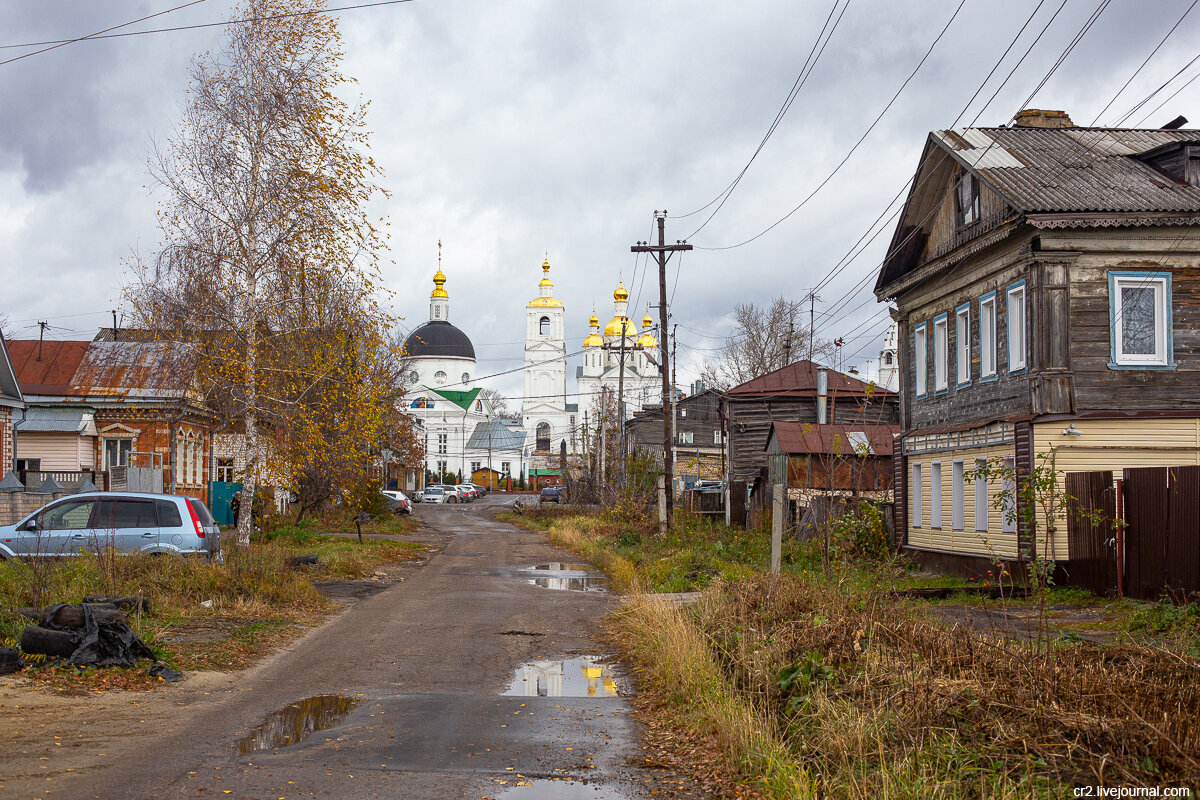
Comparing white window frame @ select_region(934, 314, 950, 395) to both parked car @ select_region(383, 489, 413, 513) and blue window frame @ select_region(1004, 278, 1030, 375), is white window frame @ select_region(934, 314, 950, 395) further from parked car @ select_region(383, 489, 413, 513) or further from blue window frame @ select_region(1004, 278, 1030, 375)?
parked car @ select_region(383, 489, 413, 513)

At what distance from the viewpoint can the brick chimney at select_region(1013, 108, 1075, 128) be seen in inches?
896

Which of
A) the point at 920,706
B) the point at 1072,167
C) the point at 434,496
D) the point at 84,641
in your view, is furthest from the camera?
the point at 434,496

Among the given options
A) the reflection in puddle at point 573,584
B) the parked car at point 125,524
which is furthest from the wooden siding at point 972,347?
the parked car at point 125,524

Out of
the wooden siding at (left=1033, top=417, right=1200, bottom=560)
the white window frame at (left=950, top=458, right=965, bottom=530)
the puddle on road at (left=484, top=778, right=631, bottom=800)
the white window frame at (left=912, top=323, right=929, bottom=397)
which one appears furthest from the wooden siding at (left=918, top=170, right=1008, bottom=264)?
the puddle on road at (left=484, top=778, right=631, bottom=800)

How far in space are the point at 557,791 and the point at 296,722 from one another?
2.75 metres

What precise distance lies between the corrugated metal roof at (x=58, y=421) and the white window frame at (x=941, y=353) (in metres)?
25.7

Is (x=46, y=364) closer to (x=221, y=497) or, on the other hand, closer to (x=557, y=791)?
(x=221, y=497)

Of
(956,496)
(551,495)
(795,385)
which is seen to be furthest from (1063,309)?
(551,495)

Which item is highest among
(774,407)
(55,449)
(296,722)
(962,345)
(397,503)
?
(962,345)

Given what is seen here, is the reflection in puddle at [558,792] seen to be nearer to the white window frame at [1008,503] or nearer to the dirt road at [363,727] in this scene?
the dirt road at [363,727]

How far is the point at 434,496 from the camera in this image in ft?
256

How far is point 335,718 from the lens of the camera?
8312 millimetres

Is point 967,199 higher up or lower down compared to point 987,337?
higher up

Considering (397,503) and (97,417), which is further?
(397,503)
